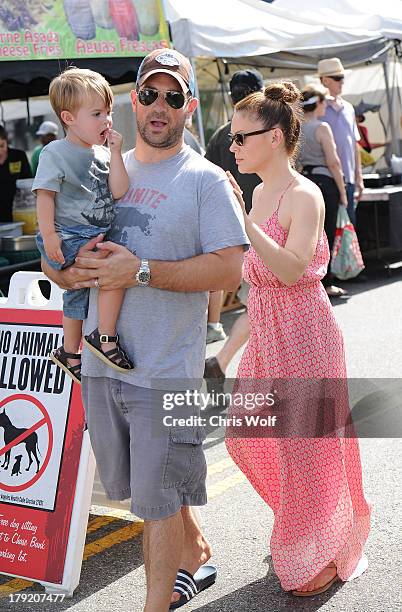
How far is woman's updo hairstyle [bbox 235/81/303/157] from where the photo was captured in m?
3.91

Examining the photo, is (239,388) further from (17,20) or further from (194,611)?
(17,20)

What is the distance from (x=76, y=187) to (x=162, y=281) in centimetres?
44

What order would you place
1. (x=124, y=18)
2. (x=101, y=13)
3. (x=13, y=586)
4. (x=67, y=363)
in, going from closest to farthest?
(x=67, y=363)
(x=13, y=586)
(x=101, y=13)
(x=124, y=18)

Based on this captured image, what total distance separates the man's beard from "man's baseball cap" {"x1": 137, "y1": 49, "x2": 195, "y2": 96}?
12cm

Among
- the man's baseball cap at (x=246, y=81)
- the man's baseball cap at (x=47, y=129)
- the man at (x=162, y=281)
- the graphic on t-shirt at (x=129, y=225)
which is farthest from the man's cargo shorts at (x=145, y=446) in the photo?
the man's baseball cap at (x=47, y=129)

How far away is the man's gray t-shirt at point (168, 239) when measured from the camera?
318 centimetres

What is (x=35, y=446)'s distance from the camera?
4191 millimetres

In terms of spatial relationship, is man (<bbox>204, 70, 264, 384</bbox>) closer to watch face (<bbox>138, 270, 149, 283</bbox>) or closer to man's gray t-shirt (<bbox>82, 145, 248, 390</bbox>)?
man's gray t-shirt (<bbox>82, 145, 248, 390</bbox>)

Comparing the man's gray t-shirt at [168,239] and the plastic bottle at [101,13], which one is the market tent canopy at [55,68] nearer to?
the plastic bottle at [101,13]

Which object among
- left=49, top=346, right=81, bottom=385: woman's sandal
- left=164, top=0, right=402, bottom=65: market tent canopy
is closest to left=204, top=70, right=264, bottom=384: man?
left=49, top=346, right=81, bottom=385: woman's sandal

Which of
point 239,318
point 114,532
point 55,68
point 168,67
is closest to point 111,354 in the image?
point 168,67

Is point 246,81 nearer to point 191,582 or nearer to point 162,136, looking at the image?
point 162,136

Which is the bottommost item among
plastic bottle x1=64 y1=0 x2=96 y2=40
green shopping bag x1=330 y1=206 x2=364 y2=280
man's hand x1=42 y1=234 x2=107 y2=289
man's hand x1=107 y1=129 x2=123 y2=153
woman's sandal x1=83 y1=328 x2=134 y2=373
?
green shopping bag x1=330 y1=206 x2=364 y2=280

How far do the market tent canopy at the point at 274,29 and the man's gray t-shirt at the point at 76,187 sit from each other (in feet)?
22.4
